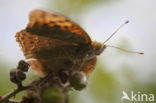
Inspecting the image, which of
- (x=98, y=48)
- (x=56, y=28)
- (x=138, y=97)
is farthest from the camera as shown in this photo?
(x=138, y=97)

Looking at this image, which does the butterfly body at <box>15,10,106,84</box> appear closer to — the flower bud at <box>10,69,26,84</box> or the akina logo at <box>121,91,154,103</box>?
the flower bud at <box>10,69,26,84</box>

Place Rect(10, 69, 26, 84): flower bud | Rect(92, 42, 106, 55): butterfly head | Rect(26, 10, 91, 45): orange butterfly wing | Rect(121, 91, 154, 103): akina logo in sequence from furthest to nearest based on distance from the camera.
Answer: Rect(121, 91, 154, 103): akina logo < Rect(92, 42, 106, 55): butterfly head < Rect(10, 69, 26, 84): flower bud < Rect(26, 10, 91, 45): orange butterfly wing

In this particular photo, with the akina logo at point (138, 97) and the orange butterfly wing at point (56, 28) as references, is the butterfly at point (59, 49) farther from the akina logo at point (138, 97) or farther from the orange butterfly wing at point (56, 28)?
the akina logo at point (138, 97)

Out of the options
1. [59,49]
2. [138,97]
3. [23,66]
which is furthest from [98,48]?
[138,97]

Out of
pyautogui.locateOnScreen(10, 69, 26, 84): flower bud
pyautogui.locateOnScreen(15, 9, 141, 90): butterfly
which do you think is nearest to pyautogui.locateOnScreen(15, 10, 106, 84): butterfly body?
pyautogui.locateOnScreen(15, 9, 141, 90): butterfly

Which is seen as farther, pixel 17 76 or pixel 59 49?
pixel 59 49

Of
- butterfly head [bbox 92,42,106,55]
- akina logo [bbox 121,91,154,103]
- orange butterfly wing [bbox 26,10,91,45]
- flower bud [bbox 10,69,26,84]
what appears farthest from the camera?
akina logo [bbox 121,91,154,103]

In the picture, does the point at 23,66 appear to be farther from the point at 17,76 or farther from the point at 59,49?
the point at 59,49

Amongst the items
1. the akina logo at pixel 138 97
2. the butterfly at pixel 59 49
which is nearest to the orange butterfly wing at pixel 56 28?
the butterfly at pixel 59 49

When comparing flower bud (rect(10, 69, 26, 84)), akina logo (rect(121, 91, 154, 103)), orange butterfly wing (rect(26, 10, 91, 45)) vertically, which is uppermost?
orange butterfly wing (rect(26, 10, 91, 45))
